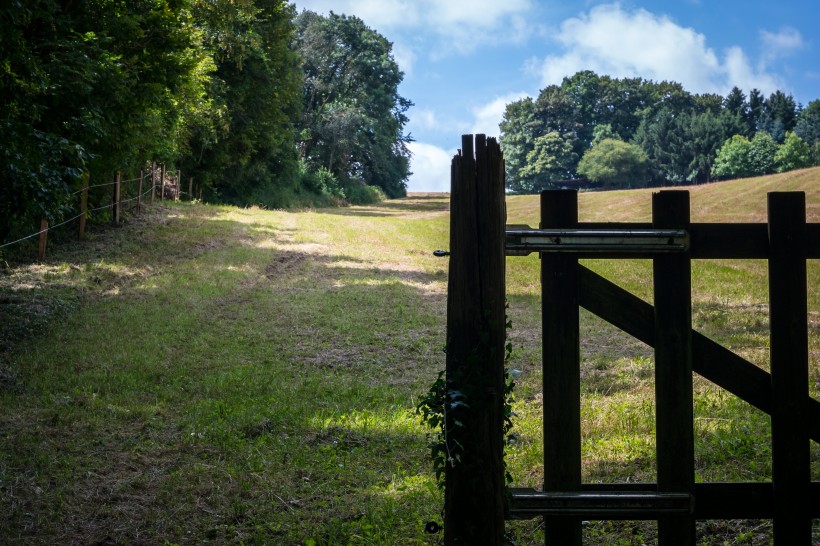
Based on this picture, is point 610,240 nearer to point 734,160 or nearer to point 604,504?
point 604,504

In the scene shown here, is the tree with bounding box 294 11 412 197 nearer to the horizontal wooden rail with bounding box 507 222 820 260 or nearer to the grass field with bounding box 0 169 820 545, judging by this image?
the grass field with bounding box 0 169 820 545

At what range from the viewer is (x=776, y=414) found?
3383 mm

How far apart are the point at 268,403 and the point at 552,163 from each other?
3922 inches

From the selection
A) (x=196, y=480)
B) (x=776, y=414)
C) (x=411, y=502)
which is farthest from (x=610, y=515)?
(x=196, y=480)

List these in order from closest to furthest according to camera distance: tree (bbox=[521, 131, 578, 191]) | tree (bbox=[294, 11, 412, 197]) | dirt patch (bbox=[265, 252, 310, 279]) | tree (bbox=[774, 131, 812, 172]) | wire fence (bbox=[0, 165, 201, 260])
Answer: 1. wire fence (bbox=[0, 165, 201, 260])
2. dirt patch (bbox=[265, 252, 310, 279])
3. tree (bbox=[294, 11, 412, 197])
4. tree (bbox=[774, 131, 812, 172])
5. tree (bbox=[521, 131, 578, 191])

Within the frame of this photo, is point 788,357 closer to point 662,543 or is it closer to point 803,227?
point 803,227

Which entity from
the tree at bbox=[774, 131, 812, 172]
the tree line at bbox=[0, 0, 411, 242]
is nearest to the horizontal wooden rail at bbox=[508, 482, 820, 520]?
the tree line at bbox=[0, 0, 411, 242]

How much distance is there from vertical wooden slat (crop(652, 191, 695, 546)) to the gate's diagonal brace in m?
0.07

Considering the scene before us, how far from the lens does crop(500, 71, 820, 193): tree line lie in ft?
299

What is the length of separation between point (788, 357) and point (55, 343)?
33.5ft

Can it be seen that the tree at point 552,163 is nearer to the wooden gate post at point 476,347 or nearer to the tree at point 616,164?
the tree at point 616,164

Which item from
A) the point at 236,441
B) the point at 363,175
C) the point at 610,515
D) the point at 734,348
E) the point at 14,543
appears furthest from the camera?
the point at 363,175

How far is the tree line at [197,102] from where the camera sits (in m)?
10.5

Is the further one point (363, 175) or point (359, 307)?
point (363, 175)
